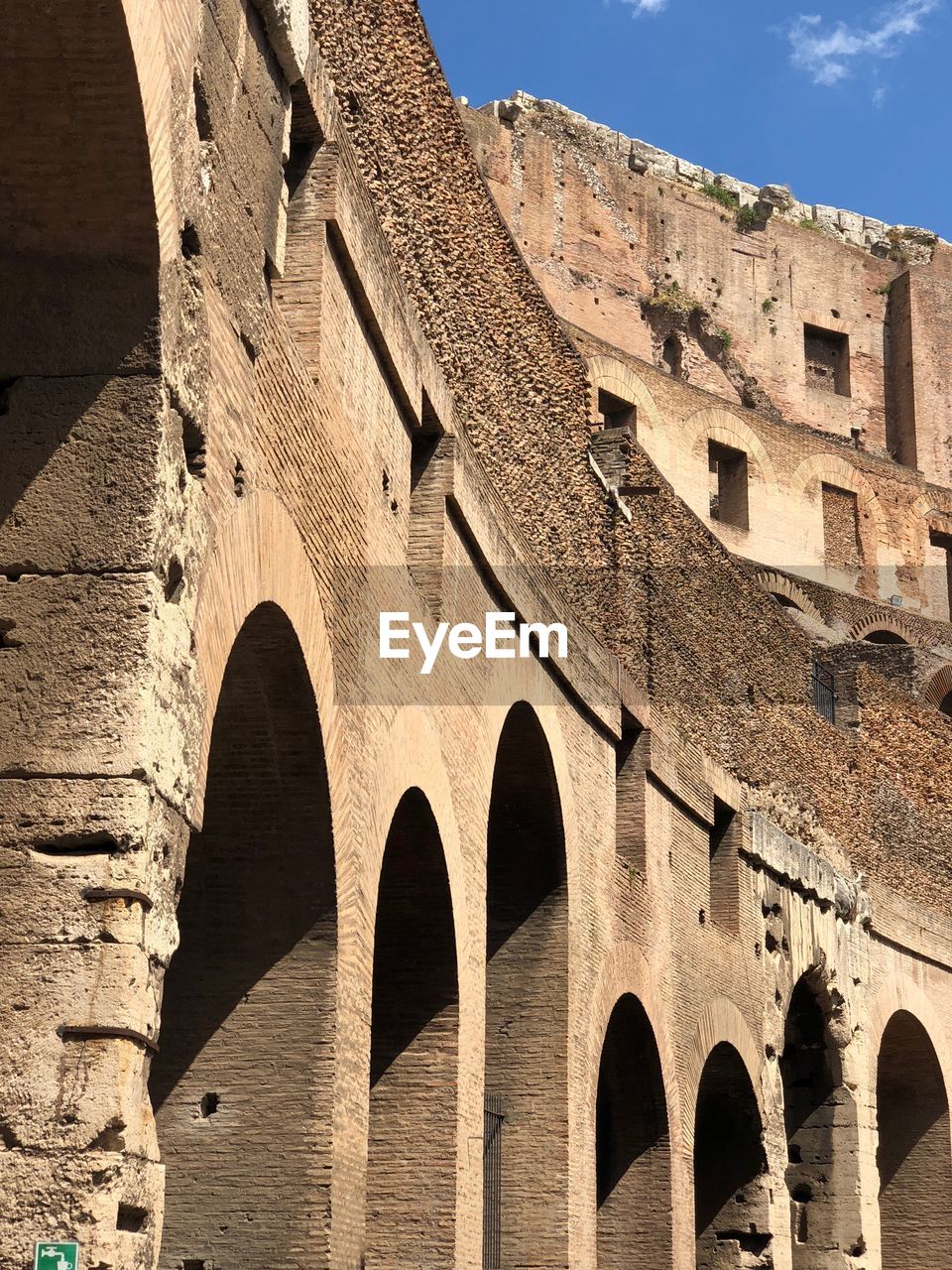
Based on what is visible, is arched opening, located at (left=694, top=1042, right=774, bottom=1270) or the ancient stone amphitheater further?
arched opening, located at (left=694, top=1042, right=774, bottom=1270)

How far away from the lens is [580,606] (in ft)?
36.1

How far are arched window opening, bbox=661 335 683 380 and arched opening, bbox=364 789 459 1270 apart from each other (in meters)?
24.5

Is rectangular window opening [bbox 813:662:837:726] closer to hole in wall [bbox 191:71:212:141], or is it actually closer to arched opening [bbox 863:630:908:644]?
arched opening [bbox 863:630:908:644]

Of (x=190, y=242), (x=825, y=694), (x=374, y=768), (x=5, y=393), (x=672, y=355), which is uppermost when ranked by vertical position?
(x=672, y=355)

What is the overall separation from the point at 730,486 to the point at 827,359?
845 cm

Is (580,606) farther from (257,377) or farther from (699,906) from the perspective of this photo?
(257,377)

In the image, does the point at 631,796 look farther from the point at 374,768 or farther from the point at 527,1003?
the point at 374,768

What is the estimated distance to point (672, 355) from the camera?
31562 millimetres

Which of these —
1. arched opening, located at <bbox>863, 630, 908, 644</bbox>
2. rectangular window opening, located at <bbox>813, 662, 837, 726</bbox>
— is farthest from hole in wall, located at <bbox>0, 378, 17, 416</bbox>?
arched opening, located at <bbox>863, 630, 908, 644</bbox>

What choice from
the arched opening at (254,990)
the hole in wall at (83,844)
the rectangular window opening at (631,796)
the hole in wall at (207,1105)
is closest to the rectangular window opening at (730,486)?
the rectangular window opening at (631,796)

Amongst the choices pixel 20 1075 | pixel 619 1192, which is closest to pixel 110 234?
pixel 20 1075

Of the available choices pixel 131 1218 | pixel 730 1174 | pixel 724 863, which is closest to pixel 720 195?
pixel 724 863

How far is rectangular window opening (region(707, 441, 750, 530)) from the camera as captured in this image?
26484mm

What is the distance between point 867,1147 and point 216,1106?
30.1 feet
